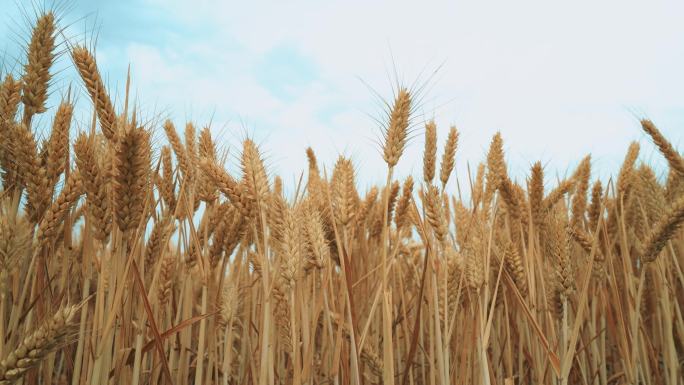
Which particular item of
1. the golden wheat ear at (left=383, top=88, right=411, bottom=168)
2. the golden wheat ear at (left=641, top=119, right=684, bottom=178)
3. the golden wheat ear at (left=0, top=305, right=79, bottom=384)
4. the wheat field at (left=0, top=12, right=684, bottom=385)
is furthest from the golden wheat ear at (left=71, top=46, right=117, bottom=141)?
the golden wheat ear at (left=641, top=119, right=684, bottom=178)

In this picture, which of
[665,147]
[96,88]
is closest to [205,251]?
[96,88]

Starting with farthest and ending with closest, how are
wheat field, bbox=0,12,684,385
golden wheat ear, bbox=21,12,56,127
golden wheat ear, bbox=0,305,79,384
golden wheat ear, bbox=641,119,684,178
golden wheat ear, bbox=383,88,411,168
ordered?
golden wheat ear, bbox=641,119,684,178
golden wheat ear, bbox=21,12,56,127
golden wheat ear, bbox=383,88,411,168
wheat field, bbox=0,12,684,385
golden wheat ear, bbox=0,305,79,384

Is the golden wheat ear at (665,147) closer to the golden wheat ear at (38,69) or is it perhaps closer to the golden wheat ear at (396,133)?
the golden wheat ear at (396,133)

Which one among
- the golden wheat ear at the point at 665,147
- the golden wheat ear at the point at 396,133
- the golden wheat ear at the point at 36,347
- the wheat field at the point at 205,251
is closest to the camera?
the golden wheat ear at the point at 36,347

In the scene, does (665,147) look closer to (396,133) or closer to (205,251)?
(396,133)

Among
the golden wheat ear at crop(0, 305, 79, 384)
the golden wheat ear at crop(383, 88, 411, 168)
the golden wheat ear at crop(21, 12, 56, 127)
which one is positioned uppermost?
the golden wheat ear at crop(21, 12, 56, 127)

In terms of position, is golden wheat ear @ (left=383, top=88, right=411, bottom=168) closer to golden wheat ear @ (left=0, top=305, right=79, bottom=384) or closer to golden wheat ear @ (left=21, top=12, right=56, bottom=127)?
golden wheat ear @ (left=0, top=305, right=79, bottom=384)

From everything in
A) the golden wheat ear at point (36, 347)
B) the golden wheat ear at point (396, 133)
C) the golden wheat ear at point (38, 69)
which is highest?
the golden wheat ear at point (38, 69)

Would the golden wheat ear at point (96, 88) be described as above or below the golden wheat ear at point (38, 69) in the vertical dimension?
below

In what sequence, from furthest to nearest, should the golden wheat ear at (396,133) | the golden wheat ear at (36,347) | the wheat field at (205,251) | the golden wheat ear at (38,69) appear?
the golden wheat ear at (38,69), the golden wheat ear at (396,133), the wheat field at (205,251), the golden wheat ear at (36,347)

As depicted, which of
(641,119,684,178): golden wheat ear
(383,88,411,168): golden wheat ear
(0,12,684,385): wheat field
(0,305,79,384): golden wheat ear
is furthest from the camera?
(641,119,684,178): golden wheat ear

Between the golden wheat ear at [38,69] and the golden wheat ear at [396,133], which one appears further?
the golden wheat ear at [38,69]

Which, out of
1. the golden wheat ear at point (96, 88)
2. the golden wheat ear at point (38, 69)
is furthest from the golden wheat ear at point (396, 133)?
the golden wheat ear at point (38, 69)

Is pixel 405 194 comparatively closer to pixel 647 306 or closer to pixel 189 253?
pixel 189 253
